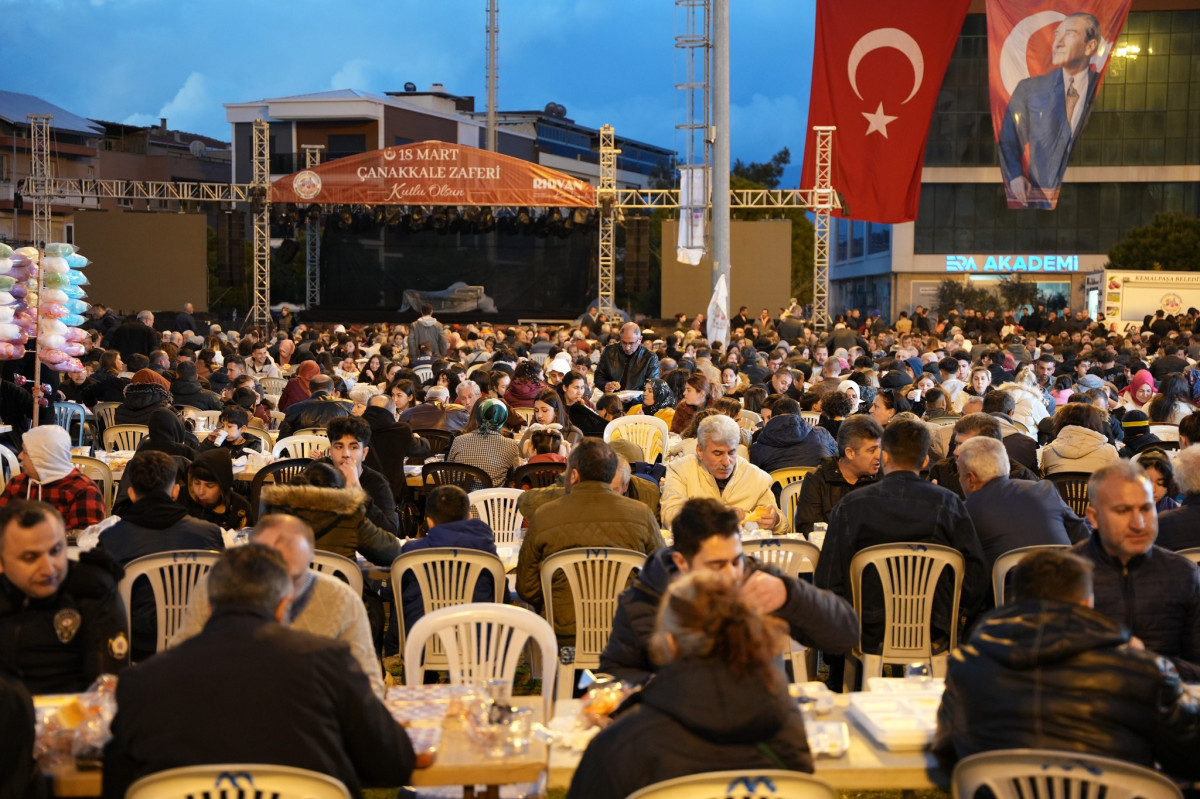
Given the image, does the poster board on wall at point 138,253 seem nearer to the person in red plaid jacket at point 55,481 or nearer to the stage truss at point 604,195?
the stage truss at point 604,195

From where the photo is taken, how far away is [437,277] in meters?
35.0

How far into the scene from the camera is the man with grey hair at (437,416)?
32.2 ft

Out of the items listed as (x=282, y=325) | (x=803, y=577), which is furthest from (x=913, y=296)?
(x=803, y=577)

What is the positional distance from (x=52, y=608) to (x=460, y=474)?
424cm

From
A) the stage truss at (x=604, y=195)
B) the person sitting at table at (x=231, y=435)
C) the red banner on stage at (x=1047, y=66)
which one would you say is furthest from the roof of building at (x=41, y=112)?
the person sitting at table at (x=231, y=435)

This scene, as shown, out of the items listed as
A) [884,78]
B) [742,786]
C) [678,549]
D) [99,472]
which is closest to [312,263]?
[884,78]

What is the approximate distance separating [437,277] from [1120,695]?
3270 centimetres

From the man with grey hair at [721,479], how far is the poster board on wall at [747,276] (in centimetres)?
2357

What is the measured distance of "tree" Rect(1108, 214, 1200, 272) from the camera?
36.0m

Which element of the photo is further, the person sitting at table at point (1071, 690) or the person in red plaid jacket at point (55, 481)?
the person in red plaid jacket at point (55, 481)

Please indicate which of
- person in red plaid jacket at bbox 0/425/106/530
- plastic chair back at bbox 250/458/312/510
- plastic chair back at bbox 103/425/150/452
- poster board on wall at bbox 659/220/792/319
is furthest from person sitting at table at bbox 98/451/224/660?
poster board on wall at bbox 659/220/792/319

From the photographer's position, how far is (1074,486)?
23.7 feet

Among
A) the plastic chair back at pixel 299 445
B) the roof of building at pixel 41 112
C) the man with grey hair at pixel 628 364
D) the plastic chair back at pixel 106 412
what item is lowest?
the plastic chair back at pixel 299 445

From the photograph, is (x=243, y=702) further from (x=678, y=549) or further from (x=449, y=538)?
(x=449, y=538)
